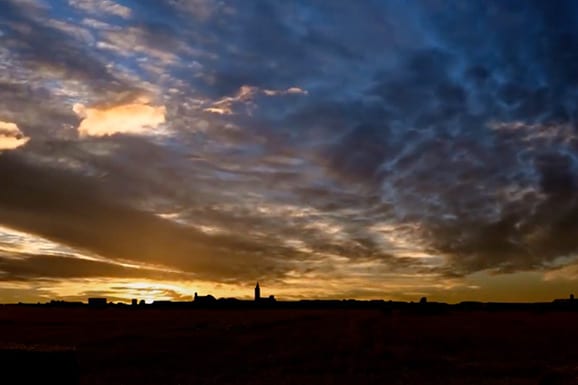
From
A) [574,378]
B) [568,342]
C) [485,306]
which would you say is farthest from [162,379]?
[485,306]

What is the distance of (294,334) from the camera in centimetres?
3825

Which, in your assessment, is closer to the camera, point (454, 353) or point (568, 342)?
point (454, 353)

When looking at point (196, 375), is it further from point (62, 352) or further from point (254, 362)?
point (62, 352)

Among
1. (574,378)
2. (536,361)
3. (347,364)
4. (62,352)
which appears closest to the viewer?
(62,352)

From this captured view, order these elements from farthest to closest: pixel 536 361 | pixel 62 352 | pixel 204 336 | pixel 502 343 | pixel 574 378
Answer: pixel 204 336, pixel 502 343, pixel 536 361, pixel 574 378, pixel 62 352

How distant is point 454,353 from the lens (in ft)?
95.4

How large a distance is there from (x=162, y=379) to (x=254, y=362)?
4.82m

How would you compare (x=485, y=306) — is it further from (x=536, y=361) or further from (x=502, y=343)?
(x=536, y=361)

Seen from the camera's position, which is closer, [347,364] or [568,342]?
[347,364]

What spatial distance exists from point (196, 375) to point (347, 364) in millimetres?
5495

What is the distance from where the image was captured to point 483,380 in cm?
2150

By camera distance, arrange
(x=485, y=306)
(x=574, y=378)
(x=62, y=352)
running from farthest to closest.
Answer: (x=485, y=306) → (x=574, y=378) → (x=62, y=352)

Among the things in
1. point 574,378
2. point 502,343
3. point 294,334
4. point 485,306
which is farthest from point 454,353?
point 485,306

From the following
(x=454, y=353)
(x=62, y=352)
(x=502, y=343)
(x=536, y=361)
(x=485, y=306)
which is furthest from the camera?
(x=485, y=306)
